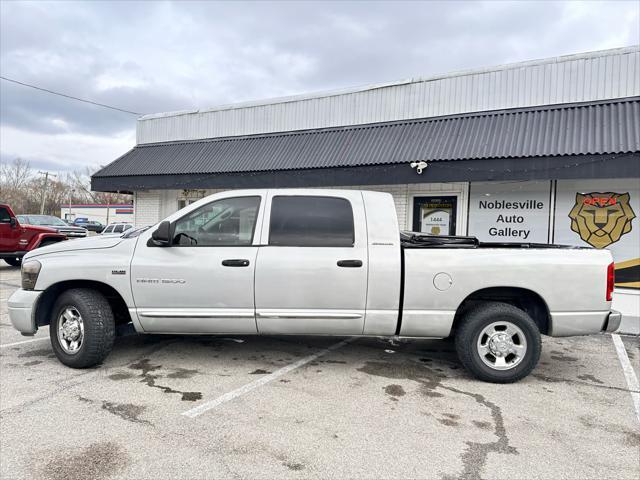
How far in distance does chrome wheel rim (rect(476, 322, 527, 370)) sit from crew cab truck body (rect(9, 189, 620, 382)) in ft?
0.03

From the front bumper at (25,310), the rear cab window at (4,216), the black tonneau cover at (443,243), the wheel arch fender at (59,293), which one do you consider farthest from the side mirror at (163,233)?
the rear cab window at (4,216)

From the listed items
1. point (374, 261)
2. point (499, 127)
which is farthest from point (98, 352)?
point (499, 127)

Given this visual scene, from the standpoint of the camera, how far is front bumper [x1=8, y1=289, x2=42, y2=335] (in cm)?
473

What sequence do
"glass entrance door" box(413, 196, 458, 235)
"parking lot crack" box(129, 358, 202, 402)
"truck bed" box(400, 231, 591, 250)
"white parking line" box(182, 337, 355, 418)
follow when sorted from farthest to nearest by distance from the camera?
"glass entrance door" box(413, 196, 458, 235) < "truck bed" box(400, 231, 591, 250) < "parking lot crack" box(129, 358, 202, 402) < "white parking line" box(182, 337, 355, 418)

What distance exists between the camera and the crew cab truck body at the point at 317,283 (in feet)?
14.6

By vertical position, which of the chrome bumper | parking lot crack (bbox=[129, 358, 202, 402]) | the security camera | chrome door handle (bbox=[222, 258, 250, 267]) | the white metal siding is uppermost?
the white metal siding

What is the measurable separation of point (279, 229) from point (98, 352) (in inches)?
87.4

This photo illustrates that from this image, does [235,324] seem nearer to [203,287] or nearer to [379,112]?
[203,287]

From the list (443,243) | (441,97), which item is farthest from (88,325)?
(441,97)

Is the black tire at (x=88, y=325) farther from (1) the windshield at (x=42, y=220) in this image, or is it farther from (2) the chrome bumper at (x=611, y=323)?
(1) the windshield at (x=42, y=220)

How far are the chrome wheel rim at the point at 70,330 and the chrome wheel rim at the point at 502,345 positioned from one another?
4.09m

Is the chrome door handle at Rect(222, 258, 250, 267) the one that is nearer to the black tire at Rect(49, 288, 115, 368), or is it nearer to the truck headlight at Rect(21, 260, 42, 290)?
the black tire at Rect(49, 288, 115, 368)

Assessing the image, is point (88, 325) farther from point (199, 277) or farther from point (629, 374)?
point (629, 374)

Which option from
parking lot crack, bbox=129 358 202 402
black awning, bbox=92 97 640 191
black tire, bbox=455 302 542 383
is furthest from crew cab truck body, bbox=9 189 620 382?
black awning, bbox=92 97 640 191
